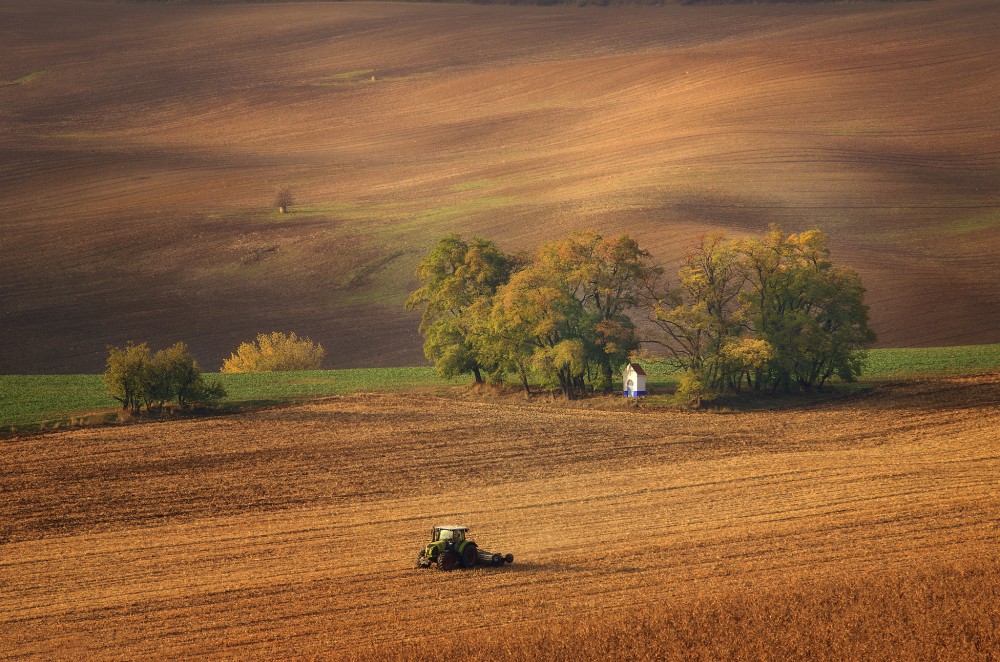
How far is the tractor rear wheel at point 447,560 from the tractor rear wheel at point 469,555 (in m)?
0.25

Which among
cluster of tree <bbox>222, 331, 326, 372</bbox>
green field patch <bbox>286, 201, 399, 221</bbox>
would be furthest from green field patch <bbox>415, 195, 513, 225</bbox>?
cluster of tree <bbox>222, 331, 326, 372</bbox>

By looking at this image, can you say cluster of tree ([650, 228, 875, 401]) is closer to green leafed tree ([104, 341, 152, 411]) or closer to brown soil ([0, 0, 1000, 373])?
brown soil ([0, 0, 1000, 373])

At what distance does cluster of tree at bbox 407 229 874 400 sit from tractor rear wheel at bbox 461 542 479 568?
27.3 m

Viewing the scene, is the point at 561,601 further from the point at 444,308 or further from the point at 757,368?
the point at 444,308

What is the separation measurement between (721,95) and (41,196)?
242 feet

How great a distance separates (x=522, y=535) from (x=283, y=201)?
283 feet

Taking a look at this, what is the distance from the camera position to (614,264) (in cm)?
5722

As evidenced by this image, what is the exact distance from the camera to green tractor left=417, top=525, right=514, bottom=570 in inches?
1056

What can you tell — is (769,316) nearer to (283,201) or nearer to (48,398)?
(48,398)

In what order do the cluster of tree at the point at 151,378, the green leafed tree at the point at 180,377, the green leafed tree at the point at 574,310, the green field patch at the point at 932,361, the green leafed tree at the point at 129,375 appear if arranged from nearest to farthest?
the green leafed tree at the point at 129,375
the cluster of tree at the point at 151,378
the green leafed tree at the point at 180,377
the green leafed tree at the point at 574,310
the green field patch at the point at 932,361

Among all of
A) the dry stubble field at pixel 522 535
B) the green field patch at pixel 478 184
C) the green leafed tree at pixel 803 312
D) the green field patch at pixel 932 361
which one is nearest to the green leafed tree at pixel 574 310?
the dry stubble field at pixel 522 535

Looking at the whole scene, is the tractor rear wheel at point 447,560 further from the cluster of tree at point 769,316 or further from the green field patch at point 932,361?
the green field patch at point 932,361

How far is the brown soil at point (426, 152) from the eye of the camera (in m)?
88.5

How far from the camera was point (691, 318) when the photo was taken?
2125 inches
